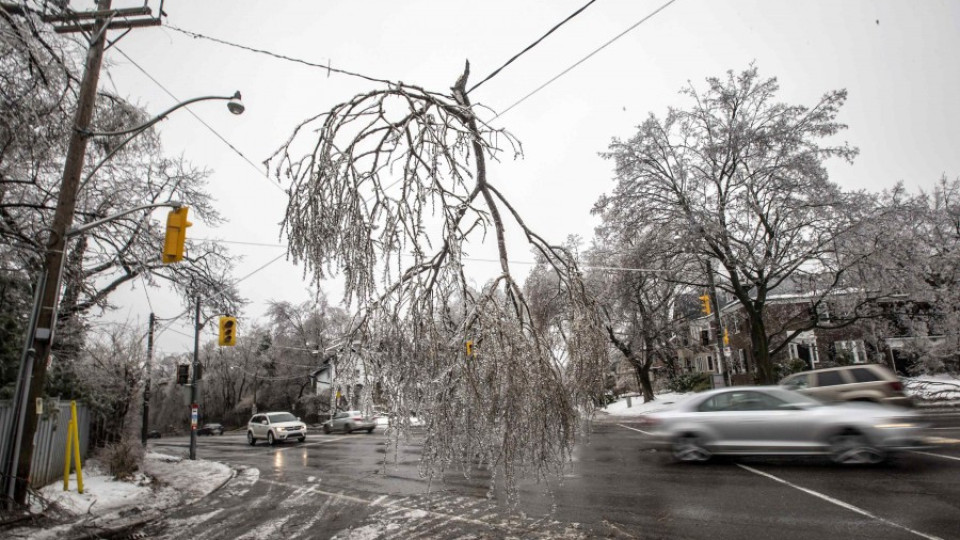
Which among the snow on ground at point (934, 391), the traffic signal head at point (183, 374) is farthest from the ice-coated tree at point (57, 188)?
the snow on ground at point (934, 391)

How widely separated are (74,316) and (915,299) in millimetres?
31833

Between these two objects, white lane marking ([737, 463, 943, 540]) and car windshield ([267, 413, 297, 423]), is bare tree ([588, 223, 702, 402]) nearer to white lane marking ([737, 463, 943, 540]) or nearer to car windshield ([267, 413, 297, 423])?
white lane marking ([737, 463, 943, 540])

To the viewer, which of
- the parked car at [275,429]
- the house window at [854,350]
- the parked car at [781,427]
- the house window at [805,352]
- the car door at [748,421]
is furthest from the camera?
the house window at [805,352]

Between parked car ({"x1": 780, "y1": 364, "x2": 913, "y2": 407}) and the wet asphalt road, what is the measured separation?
5.56 ft

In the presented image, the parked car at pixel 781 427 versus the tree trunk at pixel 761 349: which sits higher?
the tree trunk at pixel 761 349

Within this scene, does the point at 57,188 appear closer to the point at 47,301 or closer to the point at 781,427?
the point at 47,301

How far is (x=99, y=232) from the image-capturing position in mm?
12977

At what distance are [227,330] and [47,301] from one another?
682 centimetres

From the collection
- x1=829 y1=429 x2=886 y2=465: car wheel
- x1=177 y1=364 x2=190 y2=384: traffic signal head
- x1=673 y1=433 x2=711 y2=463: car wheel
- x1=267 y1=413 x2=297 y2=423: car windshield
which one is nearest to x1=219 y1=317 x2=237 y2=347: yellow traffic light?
x1=177 y1=364 x2=190 y2=384: traffic signal head

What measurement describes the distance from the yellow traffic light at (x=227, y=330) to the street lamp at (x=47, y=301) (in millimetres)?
6502

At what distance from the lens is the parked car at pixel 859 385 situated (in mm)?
13469

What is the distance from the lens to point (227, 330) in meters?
15.7

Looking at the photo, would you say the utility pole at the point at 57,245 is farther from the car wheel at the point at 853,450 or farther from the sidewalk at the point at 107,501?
the car wheel at the point at 853,450

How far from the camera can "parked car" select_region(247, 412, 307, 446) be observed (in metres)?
25.4
